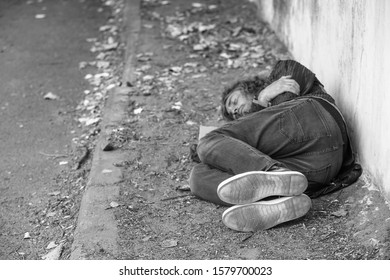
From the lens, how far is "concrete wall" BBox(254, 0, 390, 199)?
385 cm

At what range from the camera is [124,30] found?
7781 millimetres

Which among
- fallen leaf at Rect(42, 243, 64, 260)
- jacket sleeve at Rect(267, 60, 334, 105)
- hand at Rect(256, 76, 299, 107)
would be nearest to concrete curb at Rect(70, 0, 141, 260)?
fallen leaf at Rect(42, 243, 64, 260)

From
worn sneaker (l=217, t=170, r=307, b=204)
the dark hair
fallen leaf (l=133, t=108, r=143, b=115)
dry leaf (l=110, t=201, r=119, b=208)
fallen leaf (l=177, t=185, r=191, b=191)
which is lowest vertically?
fallen leaf (l=133, t=108, r=143, b=115)

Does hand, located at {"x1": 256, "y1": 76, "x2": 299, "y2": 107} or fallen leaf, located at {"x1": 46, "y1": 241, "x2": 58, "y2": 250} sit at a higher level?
hand, located at {"x1": 256, "y1": 76, "x2": 299, "y2": 107}

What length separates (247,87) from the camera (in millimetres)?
4570

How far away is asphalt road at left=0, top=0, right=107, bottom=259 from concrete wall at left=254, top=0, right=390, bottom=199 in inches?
73.5

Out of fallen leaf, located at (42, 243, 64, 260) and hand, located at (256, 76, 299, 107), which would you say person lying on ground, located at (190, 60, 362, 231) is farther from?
fallen leaf, located at (42, 243, 64, 260)

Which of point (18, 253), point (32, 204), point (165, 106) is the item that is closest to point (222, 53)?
point (165, 106)

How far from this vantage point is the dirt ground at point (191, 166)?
12.2ft

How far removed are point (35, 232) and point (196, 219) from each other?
0.98 metres

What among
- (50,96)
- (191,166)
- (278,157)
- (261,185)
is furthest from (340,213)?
(50,96)

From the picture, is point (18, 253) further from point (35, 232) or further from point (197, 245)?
point (197, 245)

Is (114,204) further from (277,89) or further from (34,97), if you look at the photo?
(34,97)

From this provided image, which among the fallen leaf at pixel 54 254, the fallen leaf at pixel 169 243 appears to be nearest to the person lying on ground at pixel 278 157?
the fallen leaf at pixel 169 243
